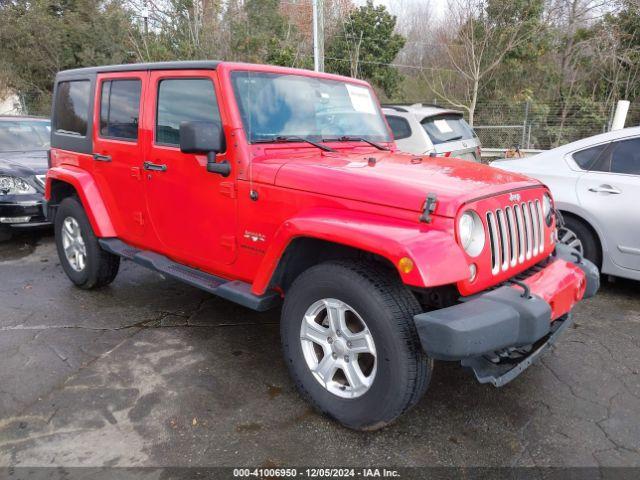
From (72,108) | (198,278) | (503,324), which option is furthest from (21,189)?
(503,324)

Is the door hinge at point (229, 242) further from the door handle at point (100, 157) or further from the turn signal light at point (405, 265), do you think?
the door handle at point (100, 157)

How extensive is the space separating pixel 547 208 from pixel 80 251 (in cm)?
405

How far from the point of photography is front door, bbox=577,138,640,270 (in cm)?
429

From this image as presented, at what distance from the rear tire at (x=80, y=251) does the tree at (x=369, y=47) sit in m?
17.0

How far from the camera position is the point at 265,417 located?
282 centimetres

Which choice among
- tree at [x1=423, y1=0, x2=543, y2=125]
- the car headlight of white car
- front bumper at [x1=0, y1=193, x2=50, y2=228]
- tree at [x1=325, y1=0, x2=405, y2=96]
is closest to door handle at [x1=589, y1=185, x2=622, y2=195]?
front bumper at [x1=0, y1=193, x2=50, y2=228]

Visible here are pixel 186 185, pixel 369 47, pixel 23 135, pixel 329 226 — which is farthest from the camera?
pixel 369 47

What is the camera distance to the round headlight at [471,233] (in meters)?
2.41

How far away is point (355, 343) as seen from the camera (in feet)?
8.50

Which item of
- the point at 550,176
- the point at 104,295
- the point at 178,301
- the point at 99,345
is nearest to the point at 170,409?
the point at 99,345

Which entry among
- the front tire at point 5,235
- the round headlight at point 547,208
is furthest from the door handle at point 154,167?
the front tire at point 5,235

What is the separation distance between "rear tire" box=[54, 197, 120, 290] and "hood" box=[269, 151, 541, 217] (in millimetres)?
2298

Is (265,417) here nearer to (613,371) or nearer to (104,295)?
(613,371)

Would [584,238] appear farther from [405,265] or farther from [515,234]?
[405,265]
